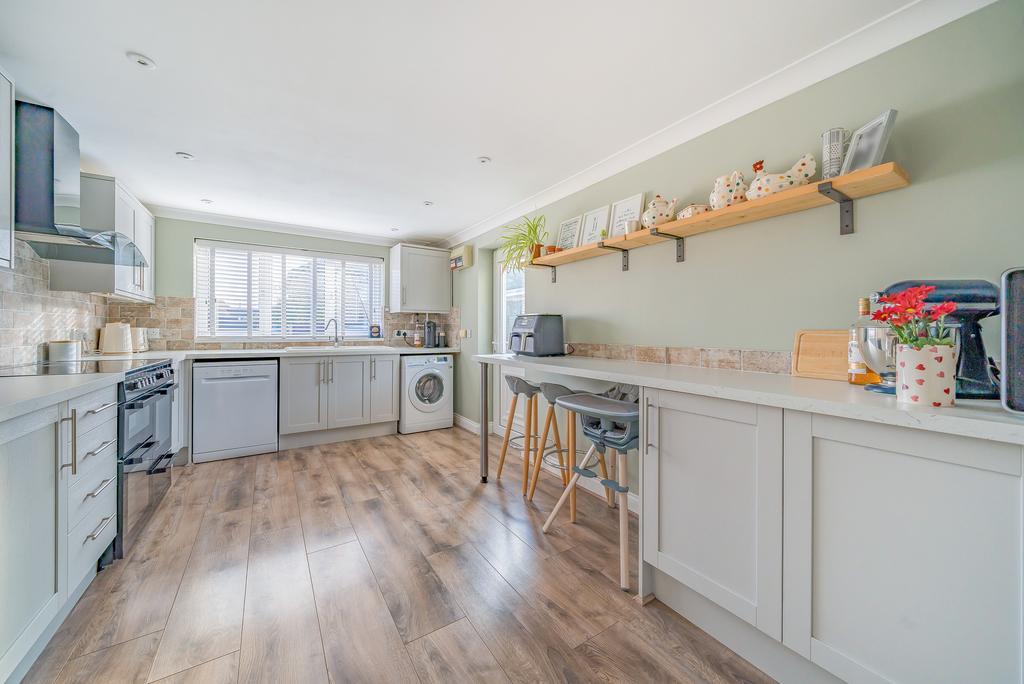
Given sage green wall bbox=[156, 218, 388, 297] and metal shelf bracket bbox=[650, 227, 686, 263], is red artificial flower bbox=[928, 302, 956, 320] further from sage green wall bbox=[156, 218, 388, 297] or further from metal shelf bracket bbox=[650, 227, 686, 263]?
sage green wall bbox=[156, 218, 388, 297]

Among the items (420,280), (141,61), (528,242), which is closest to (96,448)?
(141,61)

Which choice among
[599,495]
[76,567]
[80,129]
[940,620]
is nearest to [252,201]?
[80,129]

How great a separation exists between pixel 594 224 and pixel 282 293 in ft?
11.6

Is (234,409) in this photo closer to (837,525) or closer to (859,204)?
(837,525)

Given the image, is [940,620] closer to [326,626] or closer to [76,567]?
[326,626]

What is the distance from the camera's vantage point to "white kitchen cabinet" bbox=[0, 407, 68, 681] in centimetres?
111

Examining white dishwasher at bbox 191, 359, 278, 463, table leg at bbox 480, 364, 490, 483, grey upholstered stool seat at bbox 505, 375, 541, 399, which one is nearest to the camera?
grey upholstered stool seat at bbox 505, 375, 541, 399

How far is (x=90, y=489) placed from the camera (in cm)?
162

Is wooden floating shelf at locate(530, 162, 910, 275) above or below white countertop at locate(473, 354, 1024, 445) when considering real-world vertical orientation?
above

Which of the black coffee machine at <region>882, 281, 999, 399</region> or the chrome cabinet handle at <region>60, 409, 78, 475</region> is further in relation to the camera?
the chrome cabinet handle at <region>60, 409, 78, 475</region>

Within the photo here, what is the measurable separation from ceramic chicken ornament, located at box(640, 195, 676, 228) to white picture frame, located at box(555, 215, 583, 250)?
0.71m

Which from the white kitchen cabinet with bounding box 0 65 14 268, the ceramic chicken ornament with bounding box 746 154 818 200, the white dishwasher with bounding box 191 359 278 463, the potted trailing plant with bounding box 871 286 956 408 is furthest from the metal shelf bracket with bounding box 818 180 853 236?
the white dishwasher with bounding box 191 359 278 463

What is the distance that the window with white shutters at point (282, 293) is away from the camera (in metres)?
3.95

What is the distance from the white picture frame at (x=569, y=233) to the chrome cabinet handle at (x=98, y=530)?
2973 mm
